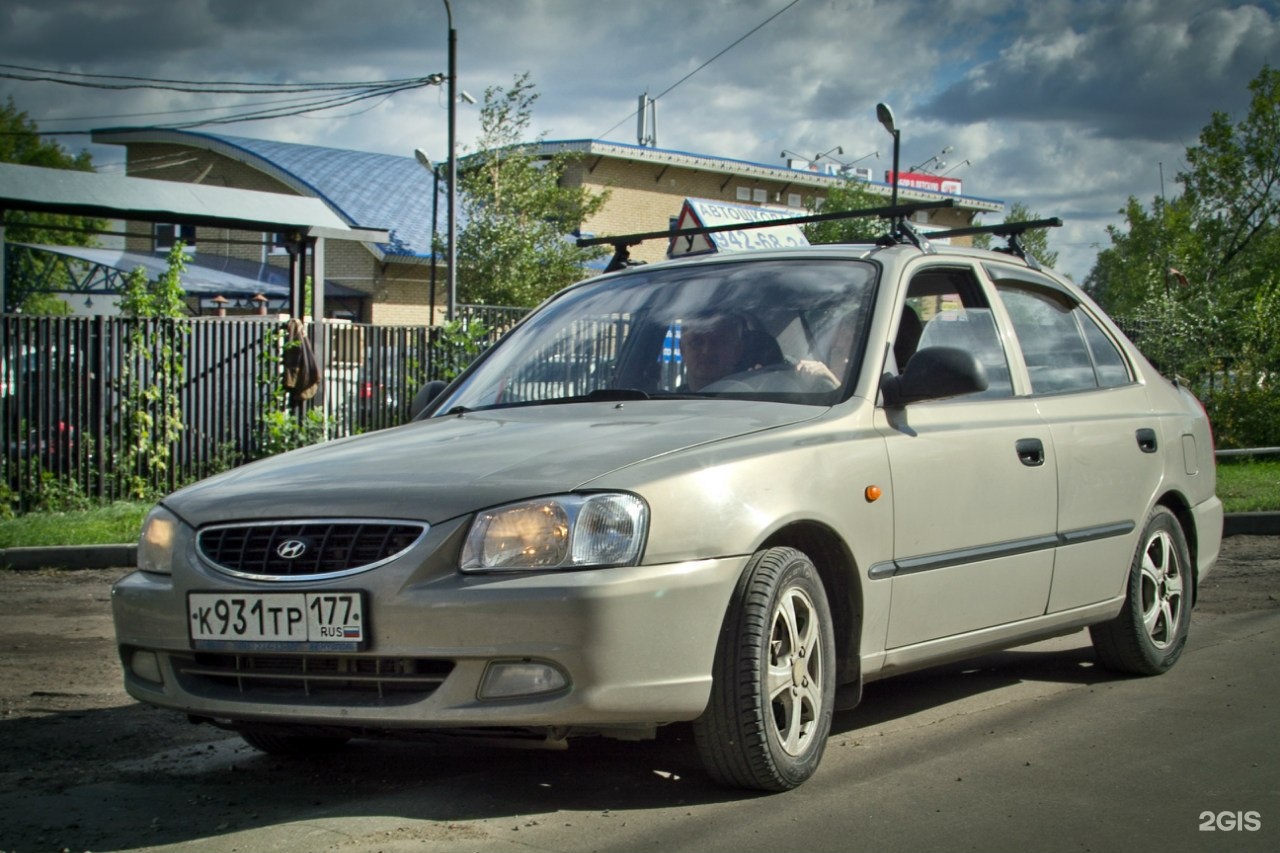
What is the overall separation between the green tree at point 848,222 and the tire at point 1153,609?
29.8m

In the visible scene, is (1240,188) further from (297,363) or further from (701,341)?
(701,341)

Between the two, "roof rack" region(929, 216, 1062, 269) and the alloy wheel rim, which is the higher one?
"roof rack" region(929, 216, 1062, 269)

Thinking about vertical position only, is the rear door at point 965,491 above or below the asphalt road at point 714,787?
above

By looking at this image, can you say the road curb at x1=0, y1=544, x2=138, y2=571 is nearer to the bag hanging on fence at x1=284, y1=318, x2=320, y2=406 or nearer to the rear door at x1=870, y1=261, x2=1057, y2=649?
the bag hanging on fence at x1=284, y1=318, x2=320, y2=406

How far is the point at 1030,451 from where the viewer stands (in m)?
5.51

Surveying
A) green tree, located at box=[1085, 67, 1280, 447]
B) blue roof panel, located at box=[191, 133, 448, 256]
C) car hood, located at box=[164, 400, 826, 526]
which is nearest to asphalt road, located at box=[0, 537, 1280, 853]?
car hood, located at box=[164, 400, 826, 526]

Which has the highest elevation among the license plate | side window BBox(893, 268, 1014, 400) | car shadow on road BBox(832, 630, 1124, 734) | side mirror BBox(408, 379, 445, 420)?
side window BBox(893, 268, 1014, 400)

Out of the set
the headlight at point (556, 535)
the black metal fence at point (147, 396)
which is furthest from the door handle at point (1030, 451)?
the black metal fence at point (147, 396)

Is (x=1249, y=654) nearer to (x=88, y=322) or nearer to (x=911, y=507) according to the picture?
(x=911, y=507)

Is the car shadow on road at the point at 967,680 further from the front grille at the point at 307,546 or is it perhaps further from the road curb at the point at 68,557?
the road curb at the point at 68,557

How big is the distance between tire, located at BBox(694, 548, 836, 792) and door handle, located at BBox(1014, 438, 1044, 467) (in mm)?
1306

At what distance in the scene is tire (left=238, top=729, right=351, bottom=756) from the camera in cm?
487

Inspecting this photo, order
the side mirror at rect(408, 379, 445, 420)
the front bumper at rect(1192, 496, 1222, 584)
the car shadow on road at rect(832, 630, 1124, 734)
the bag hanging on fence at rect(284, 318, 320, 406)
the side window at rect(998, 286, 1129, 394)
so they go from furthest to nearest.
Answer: the bag hanging on fence at rect(284, 318, 320, 406)
the front bumper at rect(1192, 496, 1222, 584)
the side window at rect(998, 286, 1129, 394)
the side mirror at rect(408, 379, 445, 420)
the car shadow on road at rect(832, 630, 1124, 734)

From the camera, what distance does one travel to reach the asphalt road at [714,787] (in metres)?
3.90
